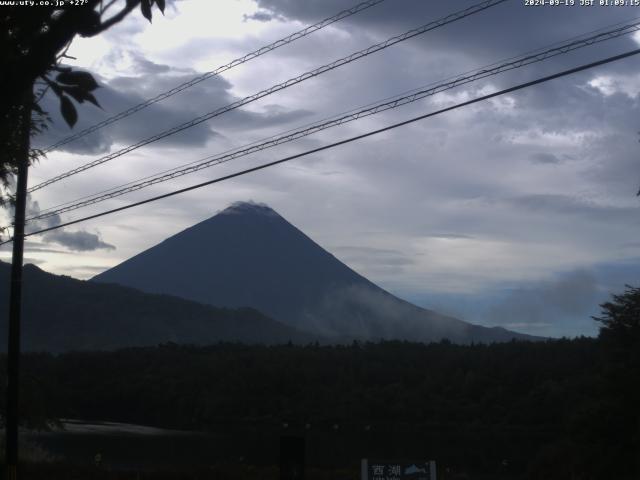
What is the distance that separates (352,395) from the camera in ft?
327

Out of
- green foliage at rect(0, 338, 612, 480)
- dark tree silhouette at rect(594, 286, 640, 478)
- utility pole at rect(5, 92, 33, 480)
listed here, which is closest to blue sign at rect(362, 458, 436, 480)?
utility pole at rect(5, 92, 33, 480)

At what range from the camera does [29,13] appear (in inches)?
182

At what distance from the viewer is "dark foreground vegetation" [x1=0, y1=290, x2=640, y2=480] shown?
67.2 metres

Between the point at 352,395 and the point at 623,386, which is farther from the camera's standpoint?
the point at 352,395

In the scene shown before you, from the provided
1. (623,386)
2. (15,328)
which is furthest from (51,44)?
(623,386)

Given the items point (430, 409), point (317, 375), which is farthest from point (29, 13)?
point (317, 375)

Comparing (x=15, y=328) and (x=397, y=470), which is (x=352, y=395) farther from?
(x=397, y=470)

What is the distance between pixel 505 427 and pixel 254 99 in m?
71.7

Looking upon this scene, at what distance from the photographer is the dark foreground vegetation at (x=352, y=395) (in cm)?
6725

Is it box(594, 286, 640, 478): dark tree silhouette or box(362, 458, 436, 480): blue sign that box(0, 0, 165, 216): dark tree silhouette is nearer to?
box(362, 458, 436, 480): blue sign

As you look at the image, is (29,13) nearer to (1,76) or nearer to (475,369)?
(1,76)

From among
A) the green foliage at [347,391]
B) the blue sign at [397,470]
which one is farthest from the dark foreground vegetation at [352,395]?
the blue sign at [397,470]

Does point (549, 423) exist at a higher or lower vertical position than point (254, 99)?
lower

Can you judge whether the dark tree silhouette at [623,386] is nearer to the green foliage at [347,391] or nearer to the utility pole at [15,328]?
the utility pole at [15,328]
